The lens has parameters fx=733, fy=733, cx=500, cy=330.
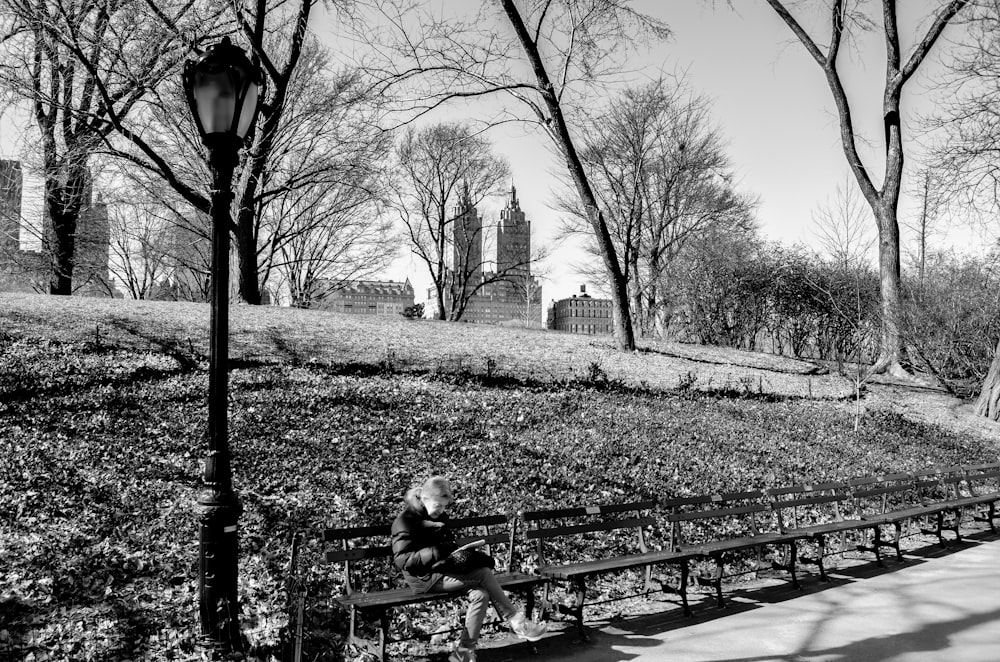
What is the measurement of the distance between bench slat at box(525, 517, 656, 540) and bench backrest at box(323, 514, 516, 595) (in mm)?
188

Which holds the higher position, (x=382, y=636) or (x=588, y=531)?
(x=588, y=531)

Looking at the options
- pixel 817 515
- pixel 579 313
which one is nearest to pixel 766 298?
pixel 817 515

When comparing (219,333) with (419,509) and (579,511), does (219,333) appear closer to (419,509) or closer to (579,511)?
(419,509)

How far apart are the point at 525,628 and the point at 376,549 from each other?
1139mm

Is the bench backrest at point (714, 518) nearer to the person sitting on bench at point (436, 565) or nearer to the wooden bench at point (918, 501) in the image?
the wooden bench at point (918, 501)

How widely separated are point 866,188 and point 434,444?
15341 mm

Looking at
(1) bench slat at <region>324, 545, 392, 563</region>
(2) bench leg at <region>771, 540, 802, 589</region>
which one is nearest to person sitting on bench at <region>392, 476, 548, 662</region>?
(1) bench slat at <region>324, 545, 392, 563</region>

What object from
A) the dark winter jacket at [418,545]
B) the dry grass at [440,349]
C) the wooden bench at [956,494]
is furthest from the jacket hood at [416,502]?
the dry grass at [440,349]

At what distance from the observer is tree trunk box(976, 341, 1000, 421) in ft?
49.2

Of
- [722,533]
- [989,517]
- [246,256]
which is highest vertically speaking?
[246,256]

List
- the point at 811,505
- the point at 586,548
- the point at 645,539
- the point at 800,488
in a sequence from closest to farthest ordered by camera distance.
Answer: the point at 586,548 < the point at 645,539 < the point at 800,488 < the point at 811,505

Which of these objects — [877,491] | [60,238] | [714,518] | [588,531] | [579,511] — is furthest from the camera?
[60,238]

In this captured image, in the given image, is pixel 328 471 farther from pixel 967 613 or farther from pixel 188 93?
pixel 967 613

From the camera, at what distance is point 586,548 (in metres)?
6.81
